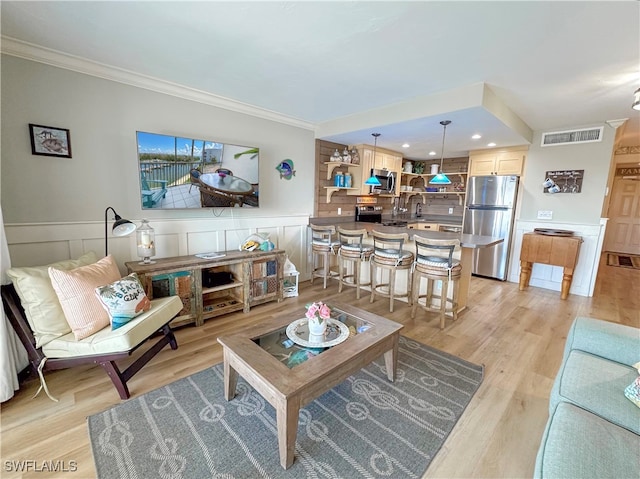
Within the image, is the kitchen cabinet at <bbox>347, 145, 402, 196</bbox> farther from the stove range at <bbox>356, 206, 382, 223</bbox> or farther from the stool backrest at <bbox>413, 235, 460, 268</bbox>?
the stool backrest at <bbox>413, 235, 460, 268</bbox>

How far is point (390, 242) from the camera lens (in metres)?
3.40

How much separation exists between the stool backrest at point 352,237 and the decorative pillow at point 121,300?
2426mm

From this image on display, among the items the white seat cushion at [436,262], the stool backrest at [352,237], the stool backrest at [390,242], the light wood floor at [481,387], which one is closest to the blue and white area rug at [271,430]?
the light wood floor at [481,387]

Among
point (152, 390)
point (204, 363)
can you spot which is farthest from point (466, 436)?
point (152, 390)

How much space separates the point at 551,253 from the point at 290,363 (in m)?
4.33

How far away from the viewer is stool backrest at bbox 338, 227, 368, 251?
12.0 ft

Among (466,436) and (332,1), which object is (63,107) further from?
(466,436)

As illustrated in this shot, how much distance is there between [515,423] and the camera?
5.67ft

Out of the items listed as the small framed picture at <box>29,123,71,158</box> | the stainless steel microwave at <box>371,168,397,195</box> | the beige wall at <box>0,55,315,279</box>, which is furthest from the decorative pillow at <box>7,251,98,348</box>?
the stainless steel microwave at <box>371,168,397,195</box>

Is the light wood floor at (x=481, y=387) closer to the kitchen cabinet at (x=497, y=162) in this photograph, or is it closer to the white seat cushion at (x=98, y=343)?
the white seat cushion at (x=98, y=343)

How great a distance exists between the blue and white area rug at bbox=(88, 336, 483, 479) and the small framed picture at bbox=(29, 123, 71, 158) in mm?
2135

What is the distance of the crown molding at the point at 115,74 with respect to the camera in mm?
2144

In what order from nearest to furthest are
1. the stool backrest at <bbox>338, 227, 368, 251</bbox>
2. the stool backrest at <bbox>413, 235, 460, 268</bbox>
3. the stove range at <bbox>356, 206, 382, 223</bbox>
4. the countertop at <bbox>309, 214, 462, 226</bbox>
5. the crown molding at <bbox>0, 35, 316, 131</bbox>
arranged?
the crown molding at <bbox>0, 35, 316, 131</bbox> < the stool backrest at <bbox>413, 235, 460, 268</bbox> < the stool backrest at <bbox>338, 227, 368, 251</bbox> < the countertop at <bbox>309, 214, 462, 226</bbox> < the stove range at <bbox>356, 206, 382, 223</bbox>

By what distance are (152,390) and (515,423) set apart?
243 centimetres
